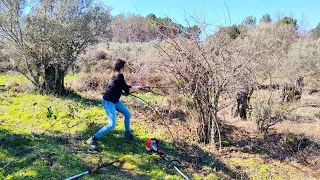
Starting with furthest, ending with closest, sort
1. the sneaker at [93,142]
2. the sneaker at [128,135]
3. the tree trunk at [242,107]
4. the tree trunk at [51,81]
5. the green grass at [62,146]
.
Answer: the tree trunk at [51,81] → the tree trunk at [242,107] → the sneaker at [128,135] → the sneaker at [93,142] → the green grass at [62,146]

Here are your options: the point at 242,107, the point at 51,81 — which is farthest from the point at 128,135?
the point at 51,81

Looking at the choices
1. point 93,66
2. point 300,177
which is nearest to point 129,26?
point 93,66

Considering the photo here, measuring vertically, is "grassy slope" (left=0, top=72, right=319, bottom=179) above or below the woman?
below

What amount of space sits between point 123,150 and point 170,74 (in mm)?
2143

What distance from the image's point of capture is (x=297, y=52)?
19.4 metres

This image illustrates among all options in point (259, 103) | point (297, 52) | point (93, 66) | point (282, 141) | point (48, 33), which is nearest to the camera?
point (282, 141)

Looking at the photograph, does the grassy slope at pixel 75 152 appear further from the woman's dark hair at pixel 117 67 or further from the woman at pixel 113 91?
the woman's dark hair at pixel 117 67

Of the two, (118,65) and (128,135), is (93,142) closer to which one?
(128,135)

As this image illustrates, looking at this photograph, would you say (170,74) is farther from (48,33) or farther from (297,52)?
(297,52)

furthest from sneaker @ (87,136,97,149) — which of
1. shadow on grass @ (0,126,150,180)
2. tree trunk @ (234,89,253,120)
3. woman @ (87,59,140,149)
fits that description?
tree trunk @ (234,89,253,120)

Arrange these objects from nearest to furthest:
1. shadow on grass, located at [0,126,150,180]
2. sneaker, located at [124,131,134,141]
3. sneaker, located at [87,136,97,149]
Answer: shadow on grass, located at [0,126,150,180] < sneaker, located at [87,136,97,149] < sneaker, located at [124,131,134,141]

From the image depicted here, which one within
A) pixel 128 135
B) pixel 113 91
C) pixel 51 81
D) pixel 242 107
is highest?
pixel 51 81

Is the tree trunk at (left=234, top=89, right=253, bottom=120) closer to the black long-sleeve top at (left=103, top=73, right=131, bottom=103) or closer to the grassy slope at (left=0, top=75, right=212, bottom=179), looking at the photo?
the grassy slope at (left=0, top=75, right=212, bottom=179)

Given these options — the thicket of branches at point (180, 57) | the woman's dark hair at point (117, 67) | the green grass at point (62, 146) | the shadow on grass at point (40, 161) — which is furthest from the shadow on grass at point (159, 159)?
the woman's dark hair at point (117, 67)
